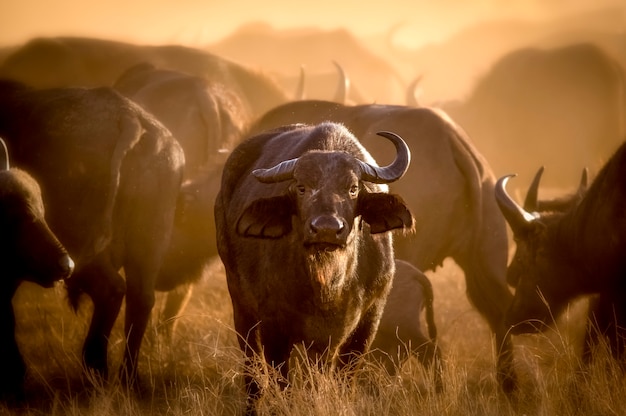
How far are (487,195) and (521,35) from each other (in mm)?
20115

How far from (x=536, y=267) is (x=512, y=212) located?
0.41m

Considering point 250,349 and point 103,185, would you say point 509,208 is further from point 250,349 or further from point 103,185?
point 103,185

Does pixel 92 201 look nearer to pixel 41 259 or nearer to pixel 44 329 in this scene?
pixel 41 259

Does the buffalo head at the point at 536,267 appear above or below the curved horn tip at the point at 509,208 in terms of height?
below

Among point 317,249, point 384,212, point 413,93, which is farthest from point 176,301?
point 413,93

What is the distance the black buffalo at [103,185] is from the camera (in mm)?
6680

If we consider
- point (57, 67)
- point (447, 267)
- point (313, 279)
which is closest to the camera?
point (313, 279)

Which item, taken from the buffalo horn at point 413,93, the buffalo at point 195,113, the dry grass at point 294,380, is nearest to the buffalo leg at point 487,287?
the dry grass at point 294,380

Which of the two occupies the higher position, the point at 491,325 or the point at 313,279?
the point at 313,279

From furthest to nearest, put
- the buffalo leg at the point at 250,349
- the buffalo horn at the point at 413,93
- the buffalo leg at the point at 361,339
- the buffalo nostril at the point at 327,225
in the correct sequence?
the buffalo horn at the point at 413,93
the buffalo leg at the point at 361,339
the buffalo leg at the point at 250,349
the buffalo nostril at the point at 327,225

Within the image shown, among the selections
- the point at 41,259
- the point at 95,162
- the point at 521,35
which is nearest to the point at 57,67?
the point at 95,162

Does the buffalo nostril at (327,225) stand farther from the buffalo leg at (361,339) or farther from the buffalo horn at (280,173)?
the buffalo leg at (361,339)

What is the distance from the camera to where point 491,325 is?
7621mm

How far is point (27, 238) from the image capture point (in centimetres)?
594
